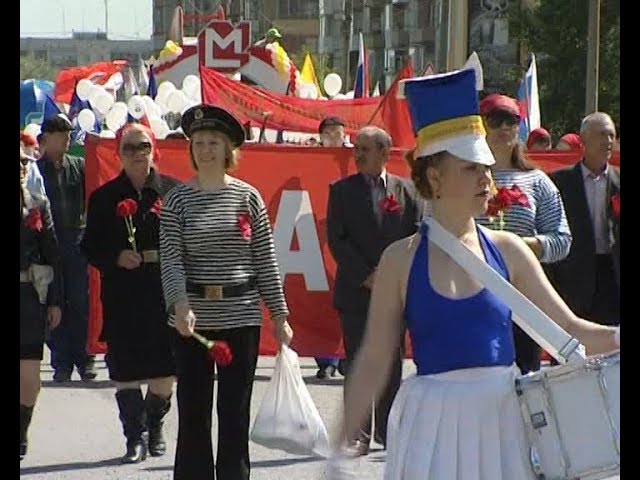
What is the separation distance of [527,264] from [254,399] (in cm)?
698

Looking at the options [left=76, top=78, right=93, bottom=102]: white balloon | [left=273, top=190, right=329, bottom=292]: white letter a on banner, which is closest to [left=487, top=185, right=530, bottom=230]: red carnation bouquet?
[left=273, top=190, right=329, bottom=292]: white letter a on banner

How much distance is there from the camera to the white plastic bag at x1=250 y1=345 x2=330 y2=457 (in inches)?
295

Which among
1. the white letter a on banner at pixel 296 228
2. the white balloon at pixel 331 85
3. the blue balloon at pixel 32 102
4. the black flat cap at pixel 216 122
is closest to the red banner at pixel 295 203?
the white letter a on banner at pixel 296 228

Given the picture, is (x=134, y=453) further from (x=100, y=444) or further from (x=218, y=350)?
(x=218, y=350)

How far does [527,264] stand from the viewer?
504 cm

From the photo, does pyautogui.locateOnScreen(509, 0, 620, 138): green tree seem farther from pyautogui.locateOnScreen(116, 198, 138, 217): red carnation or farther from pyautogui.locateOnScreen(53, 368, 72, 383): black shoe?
pyautogui.locateOnScreen(116, 198, 138, 217): red carnation

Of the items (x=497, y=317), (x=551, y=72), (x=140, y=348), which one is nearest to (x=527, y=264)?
(x=497, y=317)

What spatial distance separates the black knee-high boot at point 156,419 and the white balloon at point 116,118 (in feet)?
50.1

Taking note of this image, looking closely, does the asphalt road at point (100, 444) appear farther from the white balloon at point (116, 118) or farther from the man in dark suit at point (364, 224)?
the white balloon at point (116, 118)

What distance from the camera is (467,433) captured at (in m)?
4.77

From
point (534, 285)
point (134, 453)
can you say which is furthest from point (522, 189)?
point (534, 285)

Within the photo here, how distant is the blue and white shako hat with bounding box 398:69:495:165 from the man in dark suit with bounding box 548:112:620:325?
4.41 metres

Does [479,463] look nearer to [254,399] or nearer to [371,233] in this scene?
[371,233]
